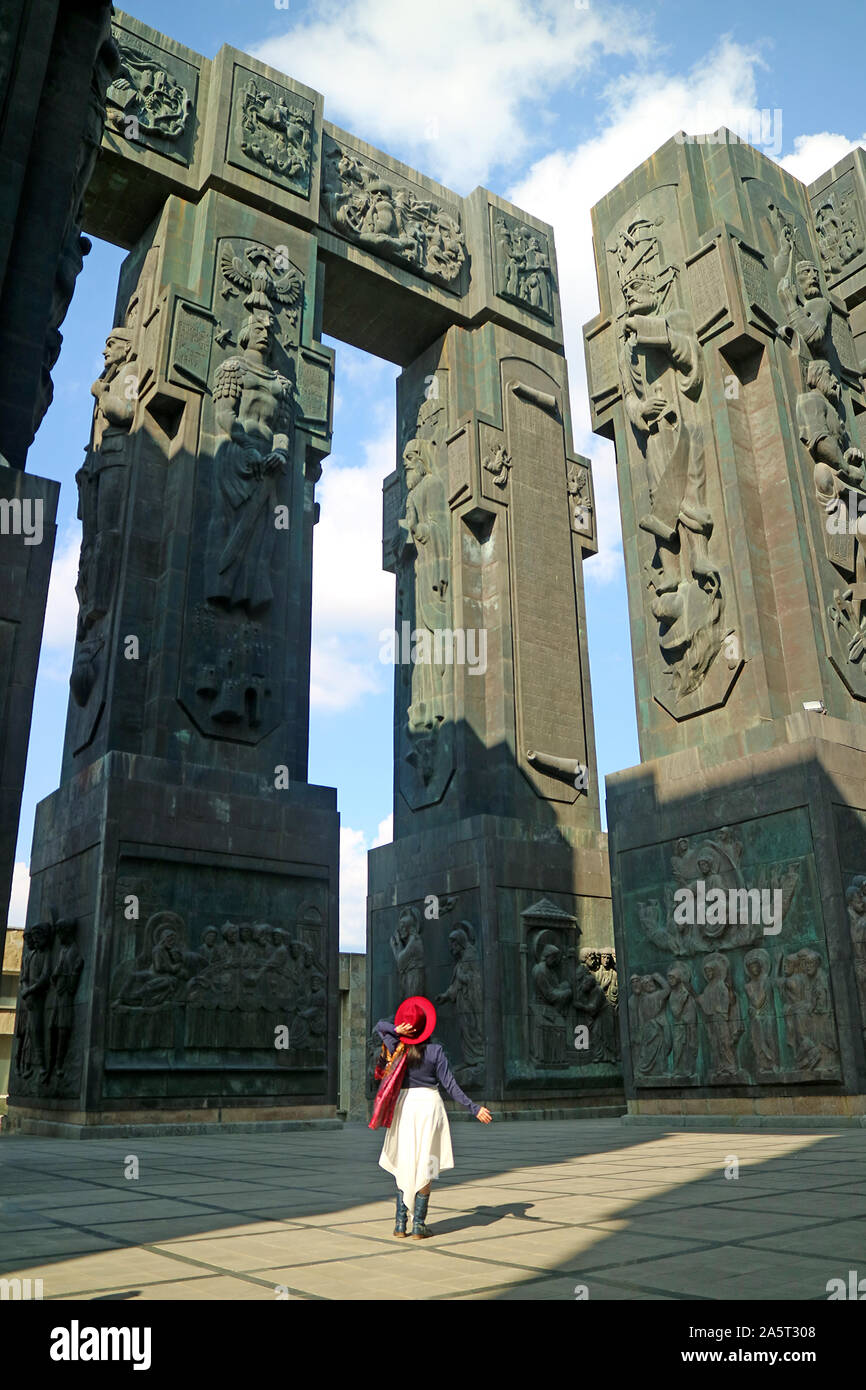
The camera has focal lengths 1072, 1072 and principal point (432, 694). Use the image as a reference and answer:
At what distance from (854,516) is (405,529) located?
11625 mm

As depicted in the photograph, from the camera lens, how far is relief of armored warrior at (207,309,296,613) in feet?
63.9

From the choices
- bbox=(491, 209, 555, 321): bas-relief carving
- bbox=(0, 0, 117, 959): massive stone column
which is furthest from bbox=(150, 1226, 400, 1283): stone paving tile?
bbox=(491, 209, 555, 321): bas-relief carving

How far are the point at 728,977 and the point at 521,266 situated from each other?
67.1 ft

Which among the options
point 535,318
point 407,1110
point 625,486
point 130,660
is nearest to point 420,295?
point 535,318

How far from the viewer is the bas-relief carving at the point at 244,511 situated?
18.9 m

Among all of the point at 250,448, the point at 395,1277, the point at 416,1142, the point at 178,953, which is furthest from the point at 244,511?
the point at 395,1277

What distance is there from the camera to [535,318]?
28062 mm

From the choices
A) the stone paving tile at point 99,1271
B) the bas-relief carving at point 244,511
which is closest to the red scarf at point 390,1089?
the stone paving tile at point 99,1271

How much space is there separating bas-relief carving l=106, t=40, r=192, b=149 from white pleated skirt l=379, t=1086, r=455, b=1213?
834 inches

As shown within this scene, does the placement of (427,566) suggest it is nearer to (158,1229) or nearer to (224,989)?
(224,989)

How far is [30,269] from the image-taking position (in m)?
8.42

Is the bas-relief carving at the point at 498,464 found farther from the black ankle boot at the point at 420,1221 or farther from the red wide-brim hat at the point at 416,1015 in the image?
the black ankle boot at the point at 420,1221
